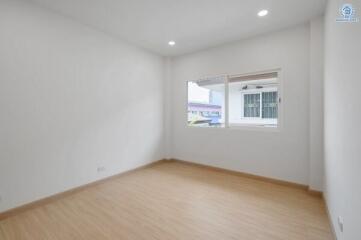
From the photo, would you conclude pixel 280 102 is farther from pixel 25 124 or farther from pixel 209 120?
pixel 25 124

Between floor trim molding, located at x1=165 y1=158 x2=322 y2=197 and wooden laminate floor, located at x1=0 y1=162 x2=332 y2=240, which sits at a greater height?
floor trim molding, located at x1=165 y1=158 x2=322 y2=197

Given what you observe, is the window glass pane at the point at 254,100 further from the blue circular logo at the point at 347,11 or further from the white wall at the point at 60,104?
the white wall at the point at 60,104

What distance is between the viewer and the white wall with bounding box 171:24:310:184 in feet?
10.1

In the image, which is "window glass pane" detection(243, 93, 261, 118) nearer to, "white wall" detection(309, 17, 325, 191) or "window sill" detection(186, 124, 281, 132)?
"window sill" detection(186, 124, 281, 132)

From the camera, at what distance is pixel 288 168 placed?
3211 mm

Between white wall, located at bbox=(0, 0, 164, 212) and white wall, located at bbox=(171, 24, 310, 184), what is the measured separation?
148cm

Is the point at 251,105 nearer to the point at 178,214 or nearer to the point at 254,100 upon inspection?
the point at 254,100

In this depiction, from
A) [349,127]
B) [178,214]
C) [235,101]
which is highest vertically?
[235,101]

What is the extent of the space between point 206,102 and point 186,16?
2304 mm

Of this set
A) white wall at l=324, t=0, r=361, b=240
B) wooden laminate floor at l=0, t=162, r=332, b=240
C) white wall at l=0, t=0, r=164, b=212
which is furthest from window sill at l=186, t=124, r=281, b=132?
white wall at l=0, t=0, r=164, b=212

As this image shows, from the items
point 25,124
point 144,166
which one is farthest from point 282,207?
point 25,124

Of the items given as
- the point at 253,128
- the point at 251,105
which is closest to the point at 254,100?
the point at 251,105

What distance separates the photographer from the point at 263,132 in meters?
3.48

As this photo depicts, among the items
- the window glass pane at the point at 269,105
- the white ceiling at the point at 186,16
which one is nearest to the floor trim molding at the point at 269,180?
the window glass pane at the point at 269,105
